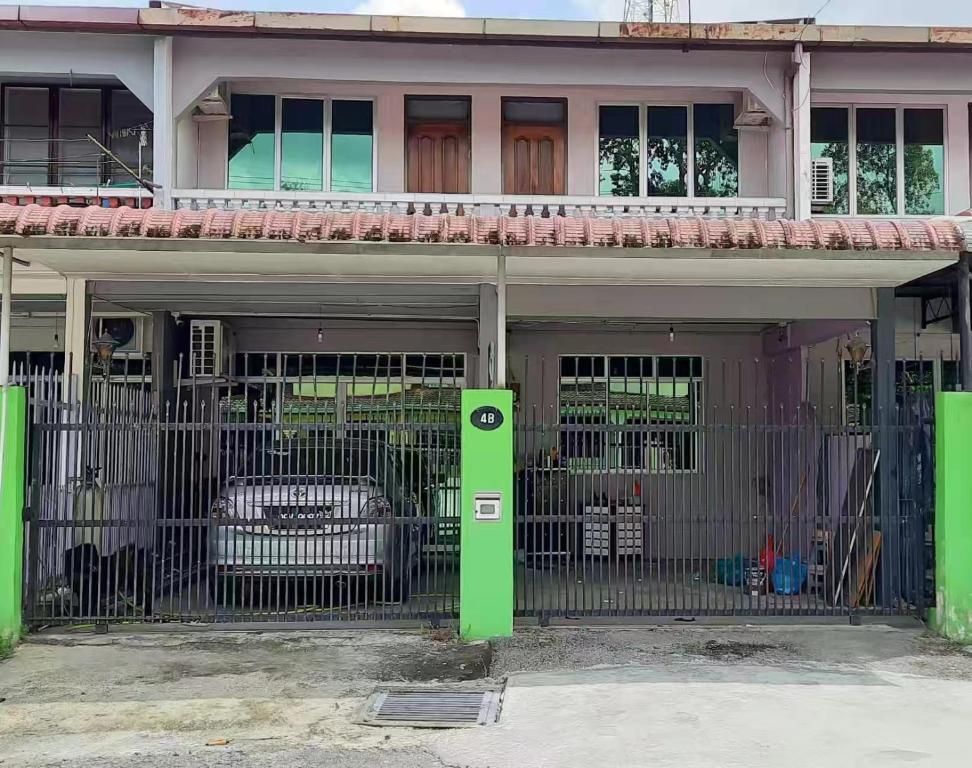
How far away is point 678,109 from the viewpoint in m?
10.9

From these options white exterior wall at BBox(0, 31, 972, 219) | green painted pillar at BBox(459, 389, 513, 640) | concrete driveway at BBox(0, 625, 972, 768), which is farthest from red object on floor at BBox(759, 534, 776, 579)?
white exterior wall at BBox(0, 31, 972, 219)

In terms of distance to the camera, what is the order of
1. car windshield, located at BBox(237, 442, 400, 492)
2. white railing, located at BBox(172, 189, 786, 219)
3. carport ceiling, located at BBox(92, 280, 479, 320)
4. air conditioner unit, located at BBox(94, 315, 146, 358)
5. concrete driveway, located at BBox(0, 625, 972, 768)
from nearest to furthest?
concrete driveway, located at BBox(0, 625, 972, 768) → car windshield, located at BBox(237, 442, 400, 492) → carport ceiling, located at BBox(92, 280, 479, 320) → white railing, located at BBox(172, 189, 786, 219) → air conditioner unit, located at BBox(94, 315, 146, 358)

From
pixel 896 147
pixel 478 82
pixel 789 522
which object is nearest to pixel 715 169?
pixel 896 147

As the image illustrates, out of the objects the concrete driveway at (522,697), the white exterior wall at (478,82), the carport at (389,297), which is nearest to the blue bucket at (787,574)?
the carport at (389,297)

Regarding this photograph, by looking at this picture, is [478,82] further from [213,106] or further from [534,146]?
[213,106]

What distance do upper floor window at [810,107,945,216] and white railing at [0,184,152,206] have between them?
7.75 meters

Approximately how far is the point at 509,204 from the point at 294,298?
8.76 ft

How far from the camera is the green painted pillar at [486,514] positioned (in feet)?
23.0

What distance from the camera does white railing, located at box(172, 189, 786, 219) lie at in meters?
9.91

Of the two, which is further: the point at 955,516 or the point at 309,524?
the point at 309,524

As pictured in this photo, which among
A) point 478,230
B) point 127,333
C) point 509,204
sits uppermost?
point 509,204

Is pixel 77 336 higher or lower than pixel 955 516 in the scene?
higher

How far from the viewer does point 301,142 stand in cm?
1066

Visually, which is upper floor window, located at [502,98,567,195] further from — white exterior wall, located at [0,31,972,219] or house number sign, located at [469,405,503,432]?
house number sign, located at [469,405,503,432]
